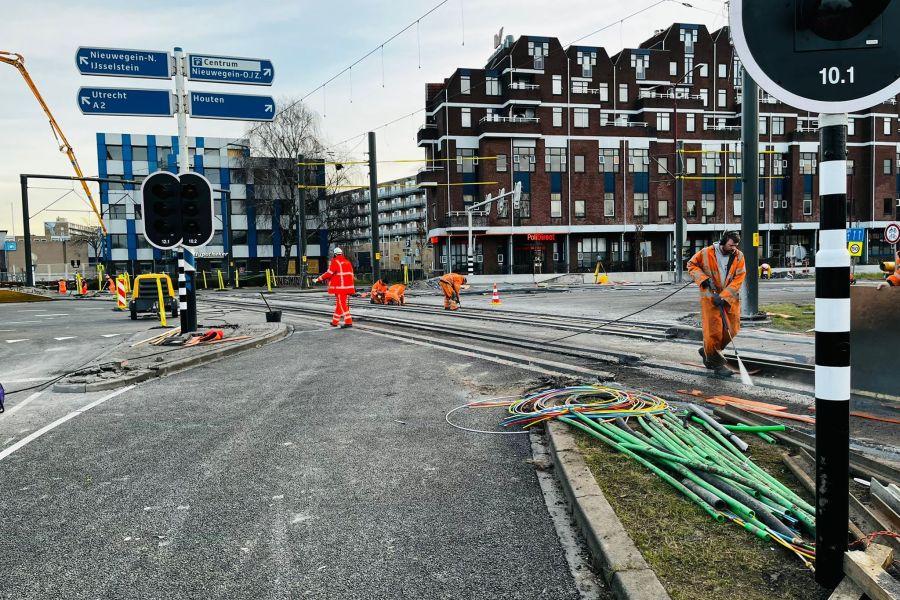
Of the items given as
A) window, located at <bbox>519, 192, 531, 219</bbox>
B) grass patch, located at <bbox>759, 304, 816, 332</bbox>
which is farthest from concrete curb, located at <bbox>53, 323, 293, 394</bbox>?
window, located at <bbox>519, 192, 531, 219</bbox>

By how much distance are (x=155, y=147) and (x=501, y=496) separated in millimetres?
71336

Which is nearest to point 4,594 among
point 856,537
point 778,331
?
point 856,537

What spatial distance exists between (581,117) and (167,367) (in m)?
49.8

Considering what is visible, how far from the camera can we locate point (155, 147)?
6600 centimetres

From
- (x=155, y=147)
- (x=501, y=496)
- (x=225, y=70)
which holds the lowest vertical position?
(x=501, y=496)

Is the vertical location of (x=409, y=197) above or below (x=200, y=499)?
above

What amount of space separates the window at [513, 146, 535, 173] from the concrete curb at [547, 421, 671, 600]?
161 feet

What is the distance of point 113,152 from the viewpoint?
64.4 metres

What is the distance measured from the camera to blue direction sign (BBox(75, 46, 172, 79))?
1275cm

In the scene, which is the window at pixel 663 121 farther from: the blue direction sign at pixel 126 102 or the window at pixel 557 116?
the blue direction sign at pixel 126 102

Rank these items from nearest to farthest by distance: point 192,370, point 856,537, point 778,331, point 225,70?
point 856,537, point 192,370, point 778,331, point 225,70

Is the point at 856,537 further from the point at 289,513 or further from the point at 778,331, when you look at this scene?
the point at 778,331

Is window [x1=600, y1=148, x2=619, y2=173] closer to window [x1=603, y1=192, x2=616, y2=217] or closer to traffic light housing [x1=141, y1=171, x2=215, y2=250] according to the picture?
window [x1=603, y1=192, x2=616, y2=217]

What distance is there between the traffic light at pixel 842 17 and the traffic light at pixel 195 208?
11.7m
